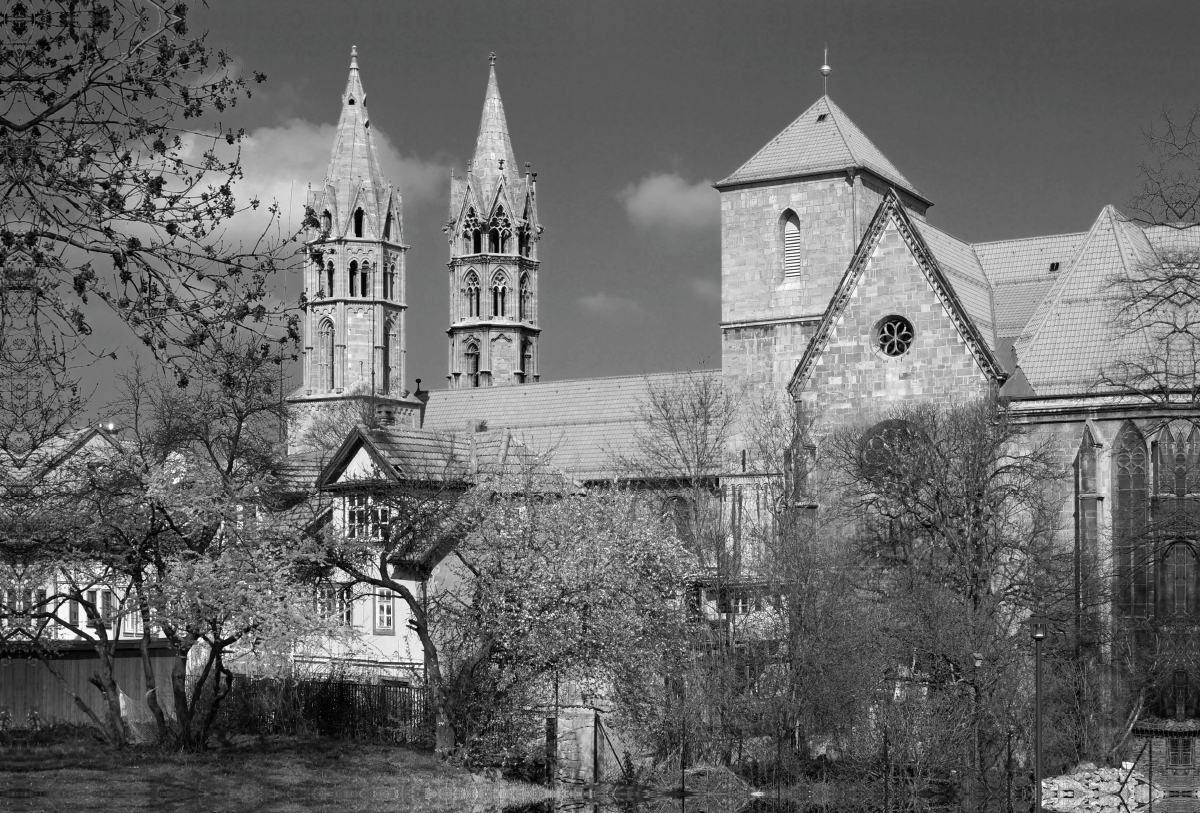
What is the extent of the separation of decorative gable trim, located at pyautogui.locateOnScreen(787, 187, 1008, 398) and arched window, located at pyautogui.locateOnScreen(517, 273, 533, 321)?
59489 millimetres

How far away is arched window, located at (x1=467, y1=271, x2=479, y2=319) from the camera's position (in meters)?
98.7

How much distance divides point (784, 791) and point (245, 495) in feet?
38.6

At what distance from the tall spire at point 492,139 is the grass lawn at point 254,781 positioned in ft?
245

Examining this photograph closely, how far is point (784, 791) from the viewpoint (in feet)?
95.3

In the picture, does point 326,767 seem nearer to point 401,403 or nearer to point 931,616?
point 931,616

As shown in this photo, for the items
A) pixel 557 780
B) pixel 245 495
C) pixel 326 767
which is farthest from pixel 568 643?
pixel 245 495

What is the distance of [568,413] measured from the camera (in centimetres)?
7025

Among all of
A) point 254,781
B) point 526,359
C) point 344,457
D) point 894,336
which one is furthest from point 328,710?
point 526,359

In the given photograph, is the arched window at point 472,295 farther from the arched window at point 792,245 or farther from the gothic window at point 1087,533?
the gothic window at point 1087,533

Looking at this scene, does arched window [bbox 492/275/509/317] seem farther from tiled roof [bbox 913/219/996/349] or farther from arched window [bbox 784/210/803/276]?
tiled roof [bbox 913/219/996/349]

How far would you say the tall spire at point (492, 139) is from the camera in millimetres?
100688

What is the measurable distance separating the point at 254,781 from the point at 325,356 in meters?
66.2

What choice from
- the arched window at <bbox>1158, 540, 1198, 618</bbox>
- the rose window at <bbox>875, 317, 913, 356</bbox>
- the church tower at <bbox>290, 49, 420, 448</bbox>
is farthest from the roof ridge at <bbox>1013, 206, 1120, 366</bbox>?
the church tower at <bbox>290, 49, 420, 448</bbox>

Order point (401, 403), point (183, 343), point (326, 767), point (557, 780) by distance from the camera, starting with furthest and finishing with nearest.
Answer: point (401, 403)
point (557, 780)
point (326, 767)
point (183, 343)
